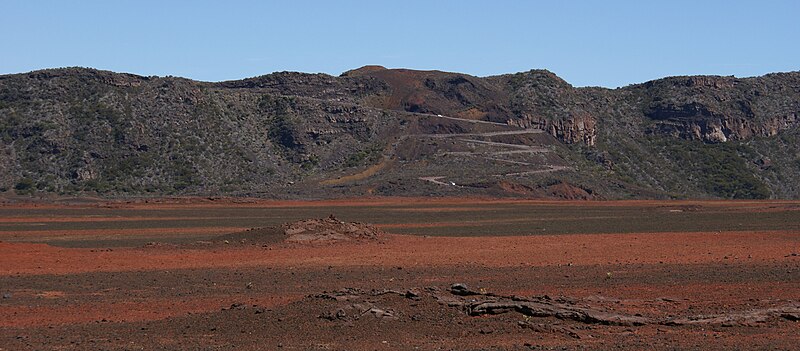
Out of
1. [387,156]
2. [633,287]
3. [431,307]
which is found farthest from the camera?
[387,156]

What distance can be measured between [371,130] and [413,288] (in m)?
105

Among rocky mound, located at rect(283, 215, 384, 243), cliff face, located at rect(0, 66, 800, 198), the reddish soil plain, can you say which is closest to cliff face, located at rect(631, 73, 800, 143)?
cliff face, located at rect(0, 66, 800, 198)

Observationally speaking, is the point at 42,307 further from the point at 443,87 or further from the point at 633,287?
the point at 443,87

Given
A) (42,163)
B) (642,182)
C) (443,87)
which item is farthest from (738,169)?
(42,163)

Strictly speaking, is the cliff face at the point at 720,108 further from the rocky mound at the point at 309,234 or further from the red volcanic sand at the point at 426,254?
the rocky mound at the point at 309,234

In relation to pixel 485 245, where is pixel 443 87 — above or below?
above

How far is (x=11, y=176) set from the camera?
106500mm

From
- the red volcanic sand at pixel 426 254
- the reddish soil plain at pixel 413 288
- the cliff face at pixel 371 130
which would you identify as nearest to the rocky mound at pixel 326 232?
the reddish soil plain at pixel 413 288

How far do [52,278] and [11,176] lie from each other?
80642 millimetres

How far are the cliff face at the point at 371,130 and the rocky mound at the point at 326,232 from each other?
56.9 m

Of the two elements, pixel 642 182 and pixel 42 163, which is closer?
pixel 42 163

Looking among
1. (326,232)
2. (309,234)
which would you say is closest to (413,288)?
(309,234)

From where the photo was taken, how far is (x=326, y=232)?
4441 cm

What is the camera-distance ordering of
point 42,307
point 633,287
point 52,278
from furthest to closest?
point 52,278 < point 633,287 < point 42,307
